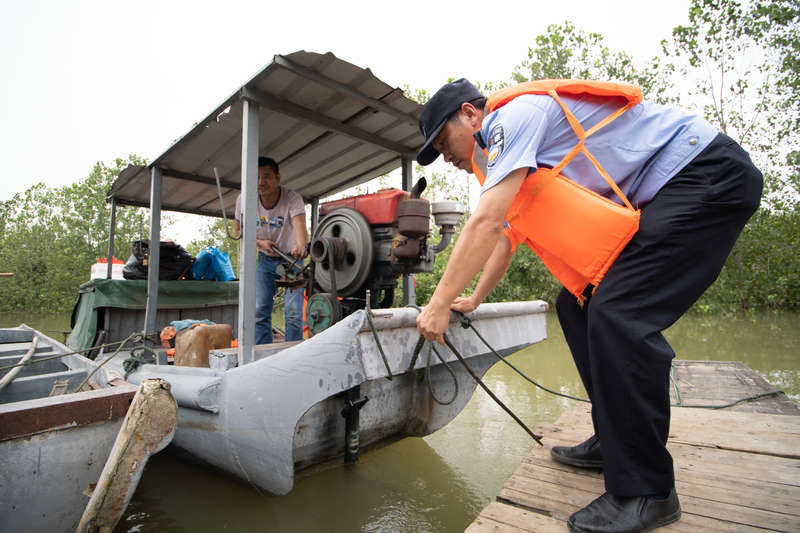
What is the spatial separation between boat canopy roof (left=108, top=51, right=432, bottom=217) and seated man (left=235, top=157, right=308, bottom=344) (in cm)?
37

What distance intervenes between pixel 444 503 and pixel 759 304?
16512 millimetres


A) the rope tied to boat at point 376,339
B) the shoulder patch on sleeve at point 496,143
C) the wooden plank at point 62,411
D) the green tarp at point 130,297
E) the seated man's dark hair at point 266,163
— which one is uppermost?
the seated man's dark hair at point 266,163

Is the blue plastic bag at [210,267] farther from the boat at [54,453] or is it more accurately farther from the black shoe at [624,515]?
the black shoe at [624,515]

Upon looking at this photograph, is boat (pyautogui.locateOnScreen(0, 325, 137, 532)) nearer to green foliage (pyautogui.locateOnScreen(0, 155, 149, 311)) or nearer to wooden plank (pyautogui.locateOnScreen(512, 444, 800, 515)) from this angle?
wooden plank (pyautogui.locateOnScreen(512, 444, 800, 515))

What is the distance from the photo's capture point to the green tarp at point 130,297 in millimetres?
4230

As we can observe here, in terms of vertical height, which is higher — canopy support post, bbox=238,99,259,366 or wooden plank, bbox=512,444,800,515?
canopy support post, bbox=238,99,259,366

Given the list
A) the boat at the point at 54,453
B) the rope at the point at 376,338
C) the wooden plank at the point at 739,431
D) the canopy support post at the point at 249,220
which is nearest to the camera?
the boat at the point at 54,453

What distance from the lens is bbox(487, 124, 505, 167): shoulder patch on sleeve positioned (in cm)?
129

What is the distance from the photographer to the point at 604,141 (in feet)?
4.38

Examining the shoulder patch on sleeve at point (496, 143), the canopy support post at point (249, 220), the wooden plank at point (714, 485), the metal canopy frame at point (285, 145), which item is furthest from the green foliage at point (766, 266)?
the shoulder patch on sleeve at point (496, 143)

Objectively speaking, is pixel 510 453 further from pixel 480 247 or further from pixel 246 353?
pixel 480 247

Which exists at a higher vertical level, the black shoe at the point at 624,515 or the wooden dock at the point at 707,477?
the black shoe at the point at 624,515

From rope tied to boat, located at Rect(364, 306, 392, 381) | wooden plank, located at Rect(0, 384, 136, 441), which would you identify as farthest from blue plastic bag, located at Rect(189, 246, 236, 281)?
rope tied to boat, located at Rect(364, 306, 392, 381)

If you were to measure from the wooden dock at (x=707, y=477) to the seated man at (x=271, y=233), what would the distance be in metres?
2.13
